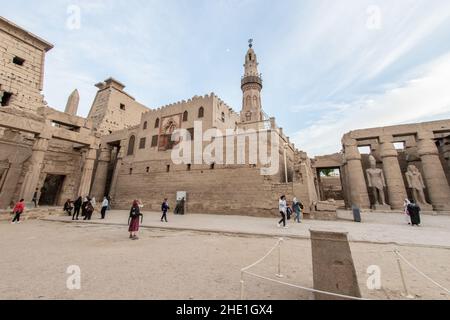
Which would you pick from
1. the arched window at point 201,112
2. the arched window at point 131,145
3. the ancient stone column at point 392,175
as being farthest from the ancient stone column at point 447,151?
the arched window at point 131,145

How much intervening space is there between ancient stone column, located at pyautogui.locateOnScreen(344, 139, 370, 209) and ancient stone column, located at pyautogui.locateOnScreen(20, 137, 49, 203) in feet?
85.6

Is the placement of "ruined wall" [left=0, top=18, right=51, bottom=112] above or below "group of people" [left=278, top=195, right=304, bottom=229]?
above

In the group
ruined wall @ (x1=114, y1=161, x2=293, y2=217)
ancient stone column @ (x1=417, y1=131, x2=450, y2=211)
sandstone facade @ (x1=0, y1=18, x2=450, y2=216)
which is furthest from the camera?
ancient stone column @ (x1=417, y1=131, x2=450, y2=211)

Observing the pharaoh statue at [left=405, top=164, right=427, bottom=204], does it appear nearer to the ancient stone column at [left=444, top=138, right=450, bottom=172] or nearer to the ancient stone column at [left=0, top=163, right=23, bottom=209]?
the ancient stone column at [left=444, top=138, right=450, bottom=172]

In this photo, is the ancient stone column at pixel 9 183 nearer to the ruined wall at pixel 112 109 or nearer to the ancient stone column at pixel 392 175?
the ruined wall at pixel 112 109

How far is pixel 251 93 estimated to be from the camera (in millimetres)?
31672

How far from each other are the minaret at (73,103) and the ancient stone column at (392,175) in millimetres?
33614

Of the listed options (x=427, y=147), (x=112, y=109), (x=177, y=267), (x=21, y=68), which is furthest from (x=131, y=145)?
(x=427, y=147)

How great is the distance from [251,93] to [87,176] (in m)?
26.0

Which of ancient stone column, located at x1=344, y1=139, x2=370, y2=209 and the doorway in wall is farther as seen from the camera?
the doorway in wall

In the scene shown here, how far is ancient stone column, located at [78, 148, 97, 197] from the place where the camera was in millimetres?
15703

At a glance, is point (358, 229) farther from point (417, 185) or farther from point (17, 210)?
point (17, 210)

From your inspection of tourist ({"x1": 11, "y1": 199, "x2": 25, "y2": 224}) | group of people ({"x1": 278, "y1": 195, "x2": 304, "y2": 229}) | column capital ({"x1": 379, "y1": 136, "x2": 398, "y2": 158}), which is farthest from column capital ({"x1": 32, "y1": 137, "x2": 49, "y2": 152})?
column capital ({"x1": 379, "y1": 136, "x2": 398, "y2": 158})
